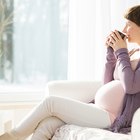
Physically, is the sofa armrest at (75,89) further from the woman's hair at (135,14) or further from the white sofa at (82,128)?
the woman's hair at (135,14)

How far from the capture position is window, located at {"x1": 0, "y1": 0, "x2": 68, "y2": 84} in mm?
3037

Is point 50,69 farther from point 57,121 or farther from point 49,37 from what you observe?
point 57,121

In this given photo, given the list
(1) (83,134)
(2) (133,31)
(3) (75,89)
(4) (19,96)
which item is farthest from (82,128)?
(4) (19,96)

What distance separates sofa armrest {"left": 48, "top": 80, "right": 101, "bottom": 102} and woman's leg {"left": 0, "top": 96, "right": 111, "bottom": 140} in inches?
12.6

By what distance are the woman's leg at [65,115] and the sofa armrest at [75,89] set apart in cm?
32

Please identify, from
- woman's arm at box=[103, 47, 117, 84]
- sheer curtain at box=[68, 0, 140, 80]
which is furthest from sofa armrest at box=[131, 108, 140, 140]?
sheer curtain at box=[68, 0, 140, 80]

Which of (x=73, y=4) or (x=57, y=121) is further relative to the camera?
(x=73, y=4)

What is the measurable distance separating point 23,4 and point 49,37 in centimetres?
34

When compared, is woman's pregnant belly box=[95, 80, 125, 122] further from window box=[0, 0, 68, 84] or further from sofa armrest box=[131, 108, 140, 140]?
window box=[0, 0, 68, 84]

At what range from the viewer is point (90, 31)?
2.95 metres

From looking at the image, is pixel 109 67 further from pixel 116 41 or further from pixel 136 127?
pixel 136 127

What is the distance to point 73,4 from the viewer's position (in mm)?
2918

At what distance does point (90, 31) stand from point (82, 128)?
1271mm

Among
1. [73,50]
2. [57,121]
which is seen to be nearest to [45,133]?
[57,121]
